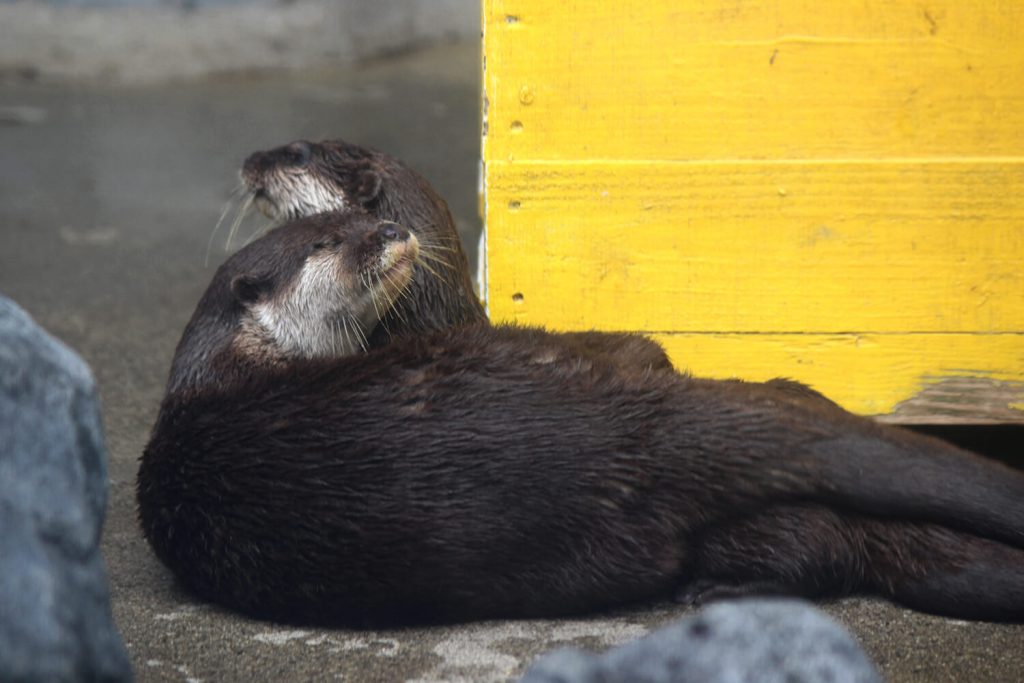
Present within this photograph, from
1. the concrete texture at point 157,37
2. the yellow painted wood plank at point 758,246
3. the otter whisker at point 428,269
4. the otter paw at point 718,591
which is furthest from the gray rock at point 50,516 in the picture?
the concrete texture at point 157,37

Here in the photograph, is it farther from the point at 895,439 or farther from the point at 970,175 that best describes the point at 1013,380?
the point at 895,439

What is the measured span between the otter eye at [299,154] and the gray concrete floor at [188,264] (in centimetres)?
88

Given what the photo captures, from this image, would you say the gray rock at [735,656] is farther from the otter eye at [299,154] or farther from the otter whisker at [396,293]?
the otter eye at [299,154]

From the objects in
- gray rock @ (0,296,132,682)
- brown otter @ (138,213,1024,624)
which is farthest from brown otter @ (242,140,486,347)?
gray rock @ (0,296,132,682)

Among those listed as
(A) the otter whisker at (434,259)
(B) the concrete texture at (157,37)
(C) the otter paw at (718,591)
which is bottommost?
(C) the otter paw at (718,591)

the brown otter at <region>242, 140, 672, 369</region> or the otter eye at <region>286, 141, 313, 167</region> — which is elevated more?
the otter eye at <region>286, 141, 313, 167</region>

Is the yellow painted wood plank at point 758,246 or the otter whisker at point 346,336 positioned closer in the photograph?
the otter whisker at point 346,336

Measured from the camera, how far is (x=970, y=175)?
305 cm

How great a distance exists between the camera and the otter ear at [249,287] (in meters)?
2.81

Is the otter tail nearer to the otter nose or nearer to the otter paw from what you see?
the otter paw

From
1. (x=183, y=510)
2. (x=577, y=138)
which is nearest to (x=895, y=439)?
(x=577, y=138)

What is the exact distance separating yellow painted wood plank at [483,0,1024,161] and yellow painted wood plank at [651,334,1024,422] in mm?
429

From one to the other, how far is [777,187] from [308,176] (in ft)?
3.66

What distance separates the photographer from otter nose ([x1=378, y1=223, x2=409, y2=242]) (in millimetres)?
2834
